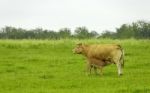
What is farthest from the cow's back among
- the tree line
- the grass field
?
the tree line

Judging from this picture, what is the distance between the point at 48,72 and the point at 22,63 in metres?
4.25

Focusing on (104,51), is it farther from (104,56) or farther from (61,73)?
(61,73)

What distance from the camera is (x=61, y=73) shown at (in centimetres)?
2541

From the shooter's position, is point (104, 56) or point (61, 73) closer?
point (61, 73)

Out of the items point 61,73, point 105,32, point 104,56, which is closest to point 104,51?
point 104,56

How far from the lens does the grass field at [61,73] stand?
1980 cm

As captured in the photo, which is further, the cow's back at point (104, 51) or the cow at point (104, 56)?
the cow's back at point (104, 51)

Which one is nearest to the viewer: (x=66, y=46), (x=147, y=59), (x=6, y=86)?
(x=6, y=86)

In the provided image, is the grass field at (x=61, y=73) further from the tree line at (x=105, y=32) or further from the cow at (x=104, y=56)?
the tree line at (x=105, y=32)

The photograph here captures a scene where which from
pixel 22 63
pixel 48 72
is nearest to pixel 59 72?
pixel 48 72

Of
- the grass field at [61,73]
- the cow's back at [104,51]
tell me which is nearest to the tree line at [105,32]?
the grass field at [61,73]

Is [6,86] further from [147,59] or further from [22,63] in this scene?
[147,59]

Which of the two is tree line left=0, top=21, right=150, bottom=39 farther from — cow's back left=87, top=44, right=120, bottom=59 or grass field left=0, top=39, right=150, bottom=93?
cow's back left=87, top=44, right=120, bottom=59

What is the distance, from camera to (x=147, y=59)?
31.7 meters
